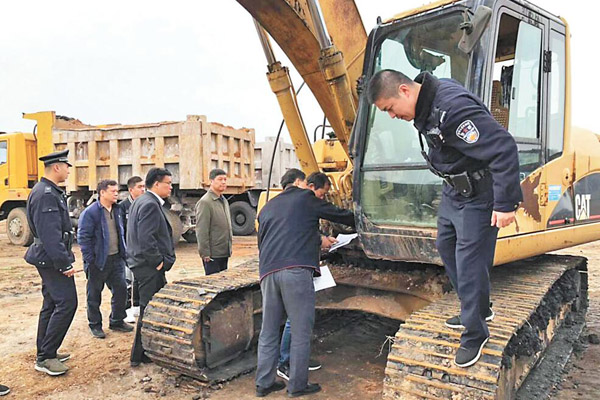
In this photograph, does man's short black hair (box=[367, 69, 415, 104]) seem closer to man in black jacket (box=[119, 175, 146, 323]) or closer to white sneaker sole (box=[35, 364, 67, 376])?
white sneaker sole (box=[35, 364, 67, 376])

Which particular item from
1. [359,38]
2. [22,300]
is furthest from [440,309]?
[22,300]

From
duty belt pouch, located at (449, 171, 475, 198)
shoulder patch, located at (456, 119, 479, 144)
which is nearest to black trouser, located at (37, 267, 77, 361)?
duty belt pouch, located at (449, 171, 475, 198)

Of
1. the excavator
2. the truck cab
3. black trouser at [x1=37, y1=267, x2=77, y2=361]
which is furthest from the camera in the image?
the truck cab

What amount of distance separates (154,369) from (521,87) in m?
3.66

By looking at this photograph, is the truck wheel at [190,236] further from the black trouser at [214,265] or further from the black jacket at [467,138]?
the black jacket at [467,138]

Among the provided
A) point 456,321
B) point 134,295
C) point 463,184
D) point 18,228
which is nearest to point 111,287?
point 134,295

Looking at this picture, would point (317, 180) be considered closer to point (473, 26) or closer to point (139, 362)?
point (473, 26)

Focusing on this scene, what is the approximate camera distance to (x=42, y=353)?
4.57 metres

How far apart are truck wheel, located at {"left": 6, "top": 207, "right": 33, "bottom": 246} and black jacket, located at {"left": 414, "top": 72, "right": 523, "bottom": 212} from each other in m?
12.9

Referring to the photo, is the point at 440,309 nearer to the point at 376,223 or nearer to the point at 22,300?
the point at 376,223

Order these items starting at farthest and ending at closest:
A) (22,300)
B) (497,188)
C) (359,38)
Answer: (22,300)
(359,38)
(497,188)

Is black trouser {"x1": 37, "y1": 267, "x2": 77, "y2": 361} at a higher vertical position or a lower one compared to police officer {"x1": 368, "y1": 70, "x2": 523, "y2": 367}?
lower

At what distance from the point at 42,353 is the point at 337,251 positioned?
265cm

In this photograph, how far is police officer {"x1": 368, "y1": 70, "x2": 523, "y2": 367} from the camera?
8.67 feet
